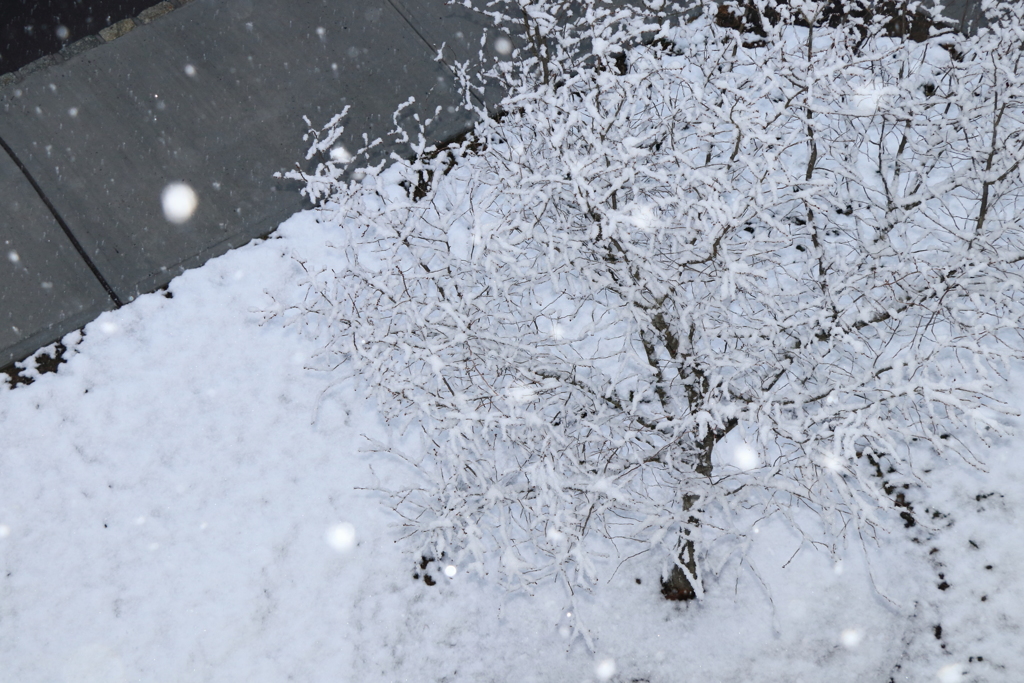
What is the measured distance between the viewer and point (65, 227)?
19.8 ft

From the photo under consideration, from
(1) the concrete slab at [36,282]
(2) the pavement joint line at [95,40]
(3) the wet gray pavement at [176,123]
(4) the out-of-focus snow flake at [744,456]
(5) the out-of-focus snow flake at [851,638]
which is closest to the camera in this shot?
(5) the out-of-focus snow flake at [851,638]

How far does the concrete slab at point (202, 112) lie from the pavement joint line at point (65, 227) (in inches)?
2.0

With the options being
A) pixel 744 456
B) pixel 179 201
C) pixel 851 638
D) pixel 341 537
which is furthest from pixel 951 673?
pixel 179 201

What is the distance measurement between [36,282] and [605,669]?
16.9 feet

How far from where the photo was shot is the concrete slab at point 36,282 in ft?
19.0

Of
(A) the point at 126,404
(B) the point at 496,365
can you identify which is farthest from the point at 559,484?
(A) the point at 126,404

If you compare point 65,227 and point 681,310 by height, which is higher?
point 65,227

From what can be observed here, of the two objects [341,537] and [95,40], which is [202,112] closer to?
[95,40]

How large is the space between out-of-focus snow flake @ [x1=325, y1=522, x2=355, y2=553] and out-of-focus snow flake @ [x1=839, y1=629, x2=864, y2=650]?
3194mm

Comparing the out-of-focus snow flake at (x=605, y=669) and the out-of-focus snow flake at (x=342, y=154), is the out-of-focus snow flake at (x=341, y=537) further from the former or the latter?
the out-of-focus snow flake at (x=342, y=154)

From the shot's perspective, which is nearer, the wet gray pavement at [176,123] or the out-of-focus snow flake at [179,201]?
the wet gray pavement at [176,123]

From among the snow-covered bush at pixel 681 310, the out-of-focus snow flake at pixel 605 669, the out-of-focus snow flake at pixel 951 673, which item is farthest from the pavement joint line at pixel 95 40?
the out-of-focus snow flake at pixel 951 673

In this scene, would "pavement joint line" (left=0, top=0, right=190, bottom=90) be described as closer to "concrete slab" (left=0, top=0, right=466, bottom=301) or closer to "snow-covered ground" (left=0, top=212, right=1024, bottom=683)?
"concrete slab" (left=0, top=0, right=466, bottom=301)

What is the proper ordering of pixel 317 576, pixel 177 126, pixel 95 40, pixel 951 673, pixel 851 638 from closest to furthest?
pixel 951 673 < pixel 851 638 < pixel 317 576 < pixel 177 126 < pixel 95 40
